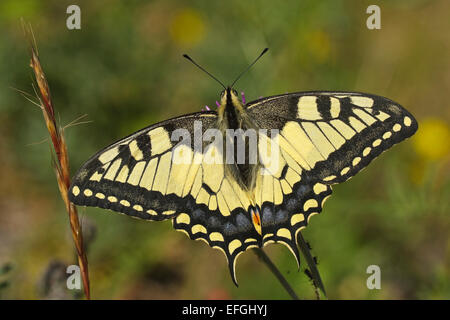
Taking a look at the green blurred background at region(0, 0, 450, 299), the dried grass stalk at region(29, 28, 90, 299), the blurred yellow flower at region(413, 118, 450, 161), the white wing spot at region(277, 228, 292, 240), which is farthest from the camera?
the blurred yellow flower at region(413, 118, 450, 161)

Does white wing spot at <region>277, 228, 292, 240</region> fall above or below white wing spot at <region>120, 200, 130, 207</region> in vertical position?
below

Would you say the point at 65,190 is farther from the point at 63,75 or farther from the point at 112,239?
the point at 63,75

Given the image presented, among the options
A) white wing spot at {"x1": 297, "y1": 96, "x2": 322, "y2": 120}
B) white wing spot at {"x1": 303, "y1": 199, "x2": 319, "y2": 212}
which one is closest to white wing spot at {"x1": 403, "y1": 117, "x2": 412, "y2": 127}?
white wing spot at {"x1": 297, "y1": 96, "x2": 322, "y2": 120}

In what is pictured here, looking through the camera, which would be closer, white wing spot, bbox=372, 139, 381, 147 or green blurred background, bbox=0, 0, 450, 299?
white wing spot, bbox=372, 139, 381, 147

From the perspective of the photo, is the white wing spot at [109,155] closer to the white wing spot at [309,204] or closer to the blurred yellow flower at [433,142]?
the white wing spot at [309,204]

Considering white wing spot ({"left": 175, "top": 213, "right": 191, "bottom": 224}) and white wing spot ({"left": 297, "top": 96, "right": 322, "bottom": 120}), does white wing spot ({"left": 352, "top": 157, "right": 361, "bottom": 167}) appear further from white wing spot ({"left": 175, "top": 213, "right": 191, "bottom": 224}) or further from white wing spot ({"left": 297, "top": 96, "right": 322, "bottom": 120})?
white wing spot ({"left": 175, "top": 213, "right": 191, "bottom": 224})

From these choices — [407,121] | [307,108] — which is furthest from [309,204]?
[407,121]
